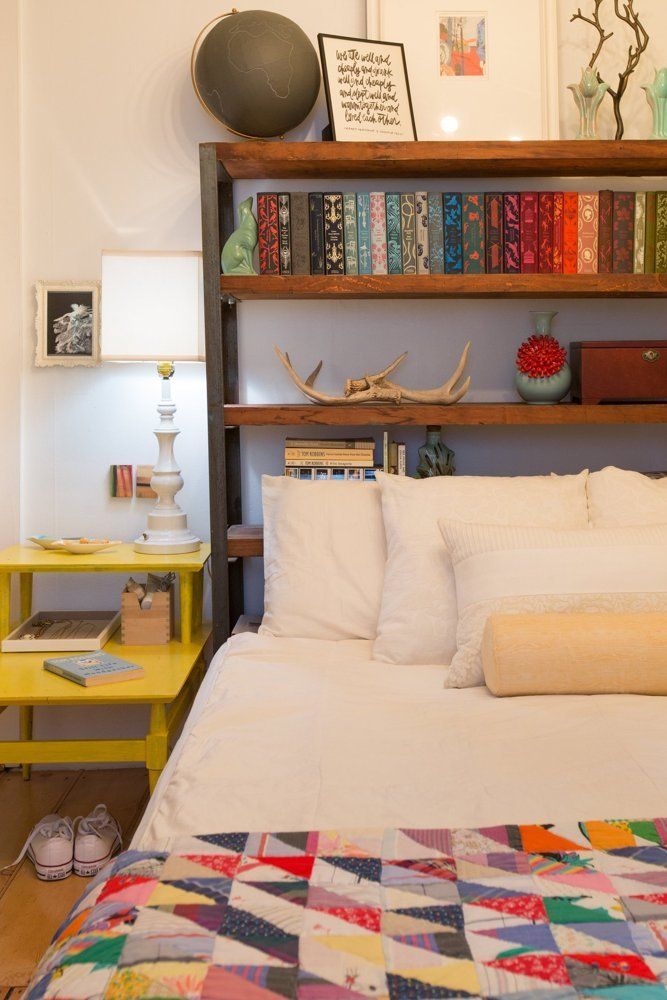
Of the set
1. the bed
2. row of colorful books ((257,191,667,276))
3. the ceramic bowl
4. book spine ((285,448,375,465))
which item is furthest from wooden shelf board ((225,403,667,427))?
the bed

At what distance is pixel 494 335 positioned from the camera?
2830 mm

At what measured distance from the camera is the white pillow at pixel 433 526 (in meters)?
2.13

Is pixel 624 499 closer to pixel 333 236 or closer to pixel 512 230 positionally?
pixel 512 230

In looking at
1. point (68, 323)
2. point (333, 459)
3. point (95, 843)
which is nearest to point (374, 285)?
point (333, 459)

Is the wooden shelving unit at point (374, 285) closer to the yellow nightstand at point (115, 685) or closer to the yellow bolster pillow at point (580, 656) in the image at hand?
the yellow nightstand at point (115, 685)

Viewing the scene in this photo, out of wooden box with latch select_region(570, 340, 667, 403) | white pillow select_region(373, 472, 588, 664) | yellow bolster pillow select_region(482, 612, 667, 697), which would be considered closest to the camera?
yellow bolster pillow select_region(482, 612, 667, 697)

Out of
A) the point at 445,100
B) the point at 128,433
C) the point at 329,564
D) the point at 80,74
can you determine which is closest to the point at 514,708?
the point at 329,564

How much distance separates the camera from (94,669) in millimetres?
2326

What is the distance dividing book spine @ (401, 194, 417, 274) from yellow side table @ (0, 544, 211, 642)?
3.00ft

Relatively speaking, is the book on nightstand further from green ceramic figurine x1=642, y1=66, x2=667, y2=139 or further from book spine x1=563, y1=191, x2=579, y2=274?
green ceramic figurine x1=642, y1=66, x2=667, y2=139

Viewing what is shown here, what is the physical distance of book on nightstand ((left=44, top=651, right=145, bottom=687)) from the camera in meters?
2.29

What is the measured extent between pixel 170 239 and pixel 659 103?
135 cm

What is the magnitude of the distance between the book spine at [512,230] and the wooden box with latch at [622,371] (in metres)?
0.28

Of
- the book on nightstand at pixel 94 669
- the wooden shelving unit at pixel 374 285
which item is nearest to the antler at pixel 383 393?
the wooden shelving unit at pixel 374 285
